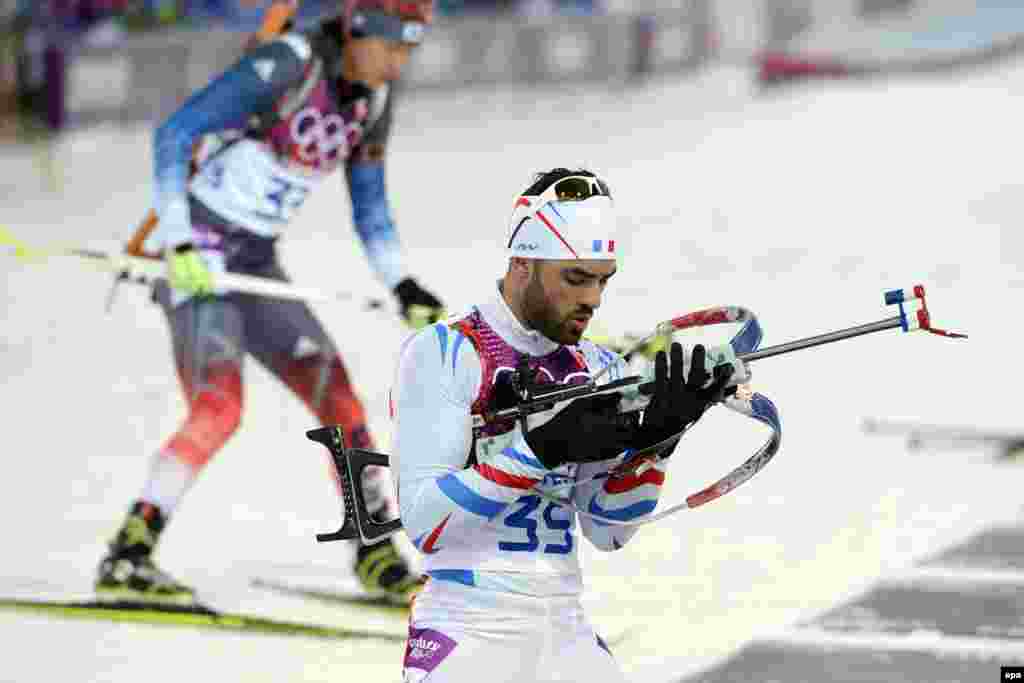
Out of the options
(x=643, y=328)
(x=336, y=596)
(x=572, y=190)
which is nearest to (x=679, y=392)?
(x=572, y=190)

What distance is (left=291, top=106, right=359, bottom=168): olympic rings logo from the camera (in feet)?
29.4

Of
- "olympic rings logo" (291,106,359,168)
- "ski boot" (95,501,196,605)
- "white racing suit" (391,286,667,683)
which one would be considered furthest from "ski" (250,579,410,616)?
"white racing suit" (391,286,667,683)

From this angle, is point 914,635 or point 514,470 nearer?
point 514,470

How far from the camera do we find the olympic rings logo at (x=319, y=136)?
29.4 ft

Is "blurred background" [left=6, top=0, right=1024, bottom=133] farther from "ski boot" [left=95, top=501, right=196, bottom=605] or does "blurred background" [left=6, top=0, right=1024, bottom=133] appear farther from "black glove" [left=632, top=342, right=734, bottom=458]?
"black glove" [left=632, top=342, right=734, bottom=458]

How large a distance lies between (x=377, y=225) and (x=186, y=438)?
1095 millimetres

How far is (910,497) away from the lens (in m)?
10.9

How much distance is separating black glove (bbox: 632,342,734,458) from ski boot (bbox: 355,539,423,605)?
153 inches

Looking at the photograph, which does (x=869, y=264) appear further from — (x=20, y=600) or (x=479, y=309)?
(x=479, y=309)

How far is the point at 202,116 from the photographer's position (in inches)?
344

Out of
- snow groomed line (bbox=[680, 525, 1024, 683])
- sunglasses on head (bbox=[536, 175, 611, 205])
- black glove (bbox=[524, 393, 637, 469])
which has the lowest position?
snow groomed line (bbox=[680, 525, 1024, 683])

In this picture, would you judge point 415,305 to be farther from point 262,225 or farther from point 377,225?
point 262,225

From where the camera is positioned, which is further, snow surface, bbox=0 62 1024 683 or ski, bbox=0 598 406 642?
snow surface, bbox=0 62 1024 683

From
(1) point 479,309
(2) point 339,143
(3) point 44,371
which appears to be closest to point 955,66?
(3) point 44,371
